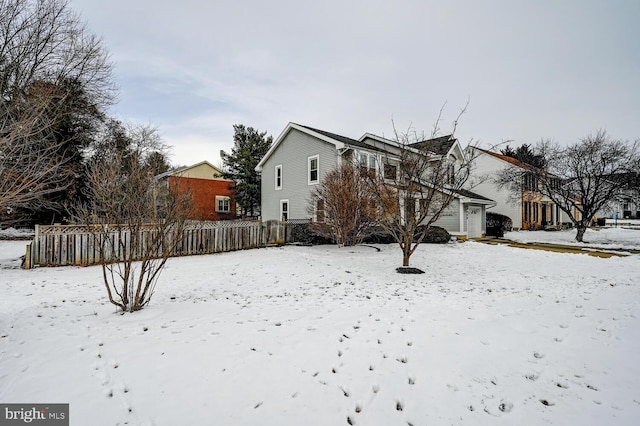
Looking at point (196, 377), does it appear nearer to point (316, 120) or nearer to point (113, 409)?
point (113, 409)

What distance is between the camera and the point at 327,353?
358 centimetres

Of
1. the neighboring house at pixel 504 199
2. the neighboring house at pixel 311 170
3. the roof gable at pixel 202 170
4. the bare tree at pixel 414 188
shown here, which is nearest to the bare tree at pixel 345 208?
the bare tree at pixel 414 188

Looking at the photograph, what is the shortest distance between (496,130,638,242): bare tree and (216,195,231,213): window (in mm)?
26859

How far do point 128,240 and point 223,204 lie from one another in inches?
896

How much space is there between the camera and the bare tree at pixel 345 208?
12.1 meters

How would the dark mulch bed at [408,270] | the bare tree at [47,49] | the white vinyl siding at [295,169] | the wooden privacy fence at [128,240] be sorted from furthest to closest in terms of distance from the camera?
the white vinyl siding at [295,169] < the bare tree at [47,49] < the wooden privacy fence at [128,240] < the dark mulch bed at [408,270]

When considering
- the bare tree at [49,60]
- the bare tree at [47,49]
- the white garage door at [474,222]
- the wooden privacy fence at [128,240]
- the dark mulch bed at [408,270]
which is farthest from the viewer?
the white garage door at [474,222]

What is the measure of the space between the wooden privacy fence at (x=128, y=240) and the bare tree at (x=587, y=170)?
17.4 metres

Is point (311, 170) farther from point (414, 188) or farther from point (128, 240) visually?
point (128, 240)

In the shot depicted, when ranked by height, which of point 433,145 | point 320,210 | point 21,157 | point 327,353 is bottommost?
point 327,353

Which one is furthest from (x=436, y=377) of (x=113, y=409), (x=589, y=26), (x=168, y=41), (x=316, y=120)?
(x=316, y=120)

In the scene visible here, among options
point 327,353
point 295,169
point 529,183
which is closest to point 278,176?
point 295,169

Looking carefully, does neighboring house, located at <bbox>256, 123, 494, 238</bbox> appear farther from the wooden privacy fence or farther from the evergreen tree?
the evergreen tree

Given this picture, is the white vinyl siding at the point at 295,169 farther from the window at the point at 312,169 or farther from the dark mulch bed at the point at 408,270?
the dark mulch bed at the point at 408,270
